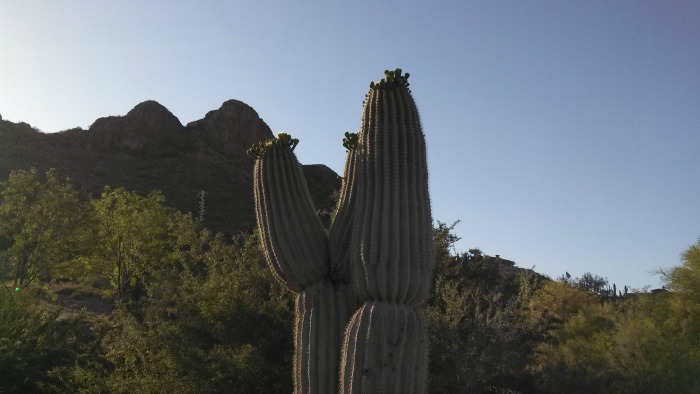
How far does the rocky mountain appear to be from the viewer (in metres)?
47.0

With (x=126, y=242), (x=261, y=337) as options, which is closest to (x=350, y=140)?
(x=261, y=337)

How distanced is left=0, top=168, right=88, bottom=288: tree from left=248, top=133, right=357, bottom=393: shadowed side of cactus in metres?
16.5

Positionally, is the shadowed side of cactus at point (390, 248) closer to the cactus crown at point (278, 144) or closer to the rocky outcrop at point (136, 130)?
the cactus crown at point (278, 144)

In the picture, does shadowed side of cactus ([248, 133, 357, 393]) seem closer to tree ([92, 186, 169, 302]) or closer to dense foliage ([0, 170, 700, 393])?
dense foliage ([0, 170, 700, 393])

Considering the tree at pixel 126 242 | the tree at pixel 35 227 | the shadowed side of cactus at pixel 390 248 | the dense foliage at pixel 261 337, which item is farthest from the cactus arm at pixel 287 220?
the tree at pixel 126 242

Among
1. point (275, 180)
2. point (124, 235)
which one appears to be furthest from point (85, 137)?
point (275, 180)

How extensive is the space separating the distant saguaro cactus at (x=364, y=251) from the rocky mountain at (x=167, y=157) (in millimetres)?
32772

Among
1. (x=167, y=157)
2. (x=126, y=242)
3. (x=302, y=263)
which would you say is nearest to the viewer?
(x=302, y=263)

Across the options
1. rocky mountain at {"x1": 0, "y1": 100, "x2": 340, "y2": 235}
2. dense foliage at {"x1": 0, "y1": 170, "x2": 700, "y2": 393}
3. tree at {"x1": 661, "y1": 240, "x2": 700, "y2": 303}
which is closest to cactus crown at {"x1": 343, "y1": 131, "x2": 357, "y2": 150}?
dense foliage at {"x1": 0, "y1": 170, "x2": 700, "y2": 393}

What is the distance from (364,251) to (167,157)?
55.6m

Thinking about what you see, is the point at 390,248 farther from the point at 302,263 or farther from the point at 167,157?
the point at 167,157

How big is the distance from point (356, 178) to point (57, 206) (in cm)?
1848

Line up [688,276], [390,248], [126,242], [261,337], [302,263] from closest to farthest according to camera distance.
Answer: [390,248] < [302,263] < [261,337] < [688,276] < [126,242]

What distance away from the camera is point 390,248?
575 centimetres
